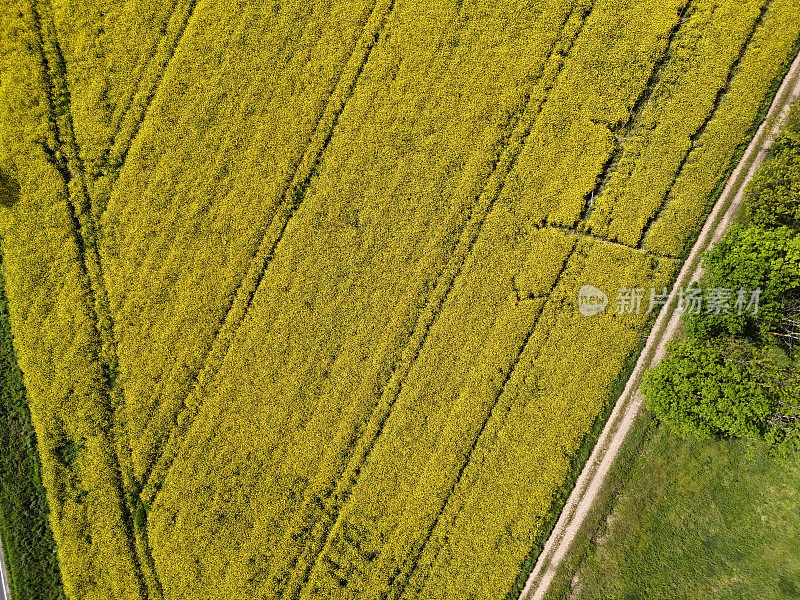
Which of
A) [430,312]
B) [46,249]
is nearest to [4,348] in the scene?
[46,249]

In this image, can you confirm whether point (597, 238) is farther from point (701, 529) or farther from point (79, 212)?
point (79, 212)

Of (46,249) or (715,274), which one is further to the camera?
(46,249)

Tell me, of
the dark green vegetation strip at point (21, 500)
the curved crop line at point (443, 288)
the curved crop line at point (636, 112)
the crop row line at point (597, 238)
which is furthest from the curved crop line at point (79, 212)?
the curved crop line at point (636, 112)

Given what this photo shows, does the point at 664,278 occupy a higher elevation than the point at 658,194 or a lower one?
lower

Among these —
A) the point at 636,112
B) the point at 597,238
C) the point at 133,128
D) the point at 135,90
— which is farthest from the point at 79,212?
the point at 636,112

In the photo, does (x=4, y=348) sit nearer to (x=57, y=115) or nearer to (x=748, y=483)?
(x=57, y=115)

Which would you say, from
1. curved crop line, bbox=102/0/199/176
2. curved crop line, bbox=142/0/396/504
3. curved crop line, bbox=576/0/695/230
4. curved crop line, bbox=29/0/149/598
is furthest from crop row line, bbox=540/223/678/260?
curved crop line, bbox=29/0/149/598
